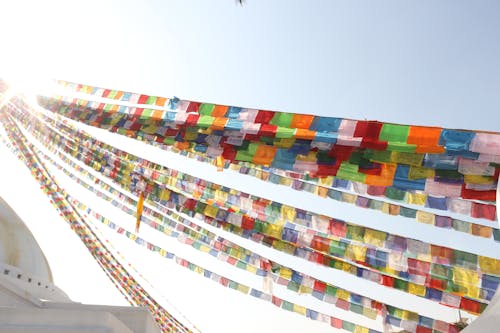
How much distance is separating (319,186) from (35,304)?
15.5ft

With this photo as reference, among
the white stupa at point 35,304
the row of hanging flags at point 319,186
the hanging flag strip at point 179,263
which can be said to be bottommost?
the white stupa at point 35,304

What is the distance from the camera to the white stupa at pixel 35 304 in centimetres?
445

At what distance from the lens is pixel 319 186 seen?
5.85 m

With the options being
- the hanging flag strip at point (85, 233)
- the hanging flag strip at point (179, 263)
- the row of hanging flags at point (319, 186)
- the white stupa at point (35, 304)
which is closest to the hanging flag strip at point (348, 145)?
the row of hanging flags at point (319, 186)

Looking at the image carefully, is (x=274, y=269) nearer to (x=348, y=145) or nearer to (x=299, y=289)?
(x=299, y=289)

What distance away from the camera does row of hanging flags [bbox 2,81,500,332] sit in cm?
399

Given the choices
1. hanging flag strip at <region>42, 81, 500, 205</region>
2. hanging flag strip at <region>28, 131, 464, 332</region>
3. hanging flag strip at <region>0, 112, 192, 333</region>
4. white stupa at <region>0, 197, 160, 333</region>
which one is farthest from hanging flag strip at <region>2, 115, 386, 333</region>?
hanging flag strip at <region>42, 81, 500, 205</region>

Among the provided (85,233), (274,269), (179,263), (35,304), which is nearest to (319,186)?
(274,269)

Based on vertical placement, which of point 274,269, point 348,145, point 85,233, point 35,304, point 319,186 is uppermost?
point 348,145

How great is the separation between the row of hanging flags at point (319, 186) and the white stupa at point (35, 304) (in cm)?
184

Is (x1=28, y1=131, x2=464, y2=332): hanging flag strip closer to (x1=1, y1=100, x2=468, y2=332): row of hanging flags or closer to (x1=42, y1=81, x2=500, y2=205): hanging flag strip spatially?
(x1=1, y1=100, x2=468, y2=332): row of hanging flags

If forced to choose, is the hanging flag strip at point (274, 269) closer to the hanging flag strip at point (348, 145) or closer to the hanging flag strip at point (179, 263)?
the hanging flag strip at point (179, 263)

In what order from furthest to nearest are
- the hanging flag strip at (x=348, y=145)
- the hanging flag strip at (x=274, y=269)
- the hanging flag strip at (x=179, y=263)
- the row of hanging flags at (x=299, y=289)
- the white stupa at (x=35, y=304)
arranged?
the hanging flag strip at (x=179, y=263), the hanging flag strip at (x=274, y=269), the row of hanging flags at (x=299, y=289), the white stupa at (x=35, y=304), the hanging flag strip at (x=348, y=145)

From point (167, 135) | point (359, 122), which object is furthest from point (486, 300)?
point (167, 135)
